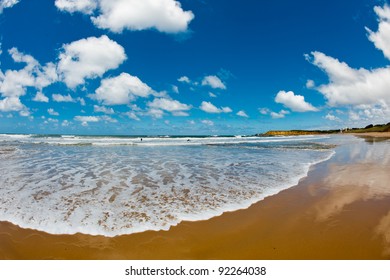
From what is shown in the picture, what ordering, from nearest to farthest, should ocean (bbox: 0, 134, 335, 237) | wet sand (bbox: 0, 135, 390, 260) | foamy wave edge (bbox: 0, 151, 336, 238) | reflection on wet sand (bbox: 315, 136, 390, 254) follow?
wet sand (bbox: 0, 135, 390, 260), foamy wave edge (bbox: 0, 151, 336, 238), ocean (bbox: 0, 134, 335, 237), reflection on wet sand (bbox: 315, 136, 390, 254)

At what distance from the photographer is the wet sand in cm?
422

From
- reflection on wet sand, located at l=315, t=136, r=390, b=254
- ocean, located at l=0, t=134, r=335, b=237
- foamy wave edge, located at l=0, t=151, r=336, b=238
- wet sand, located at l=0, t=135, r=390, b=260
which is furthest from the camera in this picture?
reflection on wet sand, located at l=315, t=136, r=390, b=254

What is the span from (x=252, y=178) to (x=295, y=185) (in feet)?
5.81

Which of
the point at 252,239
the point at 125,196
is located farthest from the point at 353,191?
the point at 125,196

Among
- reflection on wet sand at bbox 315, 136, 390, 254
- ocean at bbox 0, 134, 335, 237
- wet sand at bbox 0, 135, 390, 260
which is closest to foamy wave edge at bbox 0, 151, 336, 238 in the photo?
ocean at bbox 0, 134, 335, 237

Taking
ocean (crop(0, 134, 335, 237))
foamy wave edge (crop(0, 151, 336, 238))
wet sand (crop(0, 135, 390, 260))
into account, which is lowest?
wet sand (crop(0, 135, 390, 260))

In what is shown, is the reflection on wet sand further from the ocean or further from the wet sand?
the ocean

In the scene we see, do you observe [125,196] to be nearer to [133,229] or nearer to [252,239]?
[133,229]

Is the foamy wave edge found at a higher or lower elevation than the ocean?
lower

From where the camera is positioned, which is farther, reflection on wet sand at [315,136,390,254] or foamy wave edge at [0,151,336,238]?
reflection on wet sand at [315,136,390,254]

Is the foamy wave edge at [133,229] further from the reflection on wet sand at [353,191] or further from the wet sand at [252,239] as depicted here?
the reflection on wet sand at [353,191]

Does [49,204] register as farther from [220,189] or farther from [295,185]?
[295,185]

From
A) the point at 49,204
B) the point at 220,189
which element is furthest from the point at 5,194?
the point at 220,189

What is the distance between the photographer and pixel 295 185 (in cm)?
912
